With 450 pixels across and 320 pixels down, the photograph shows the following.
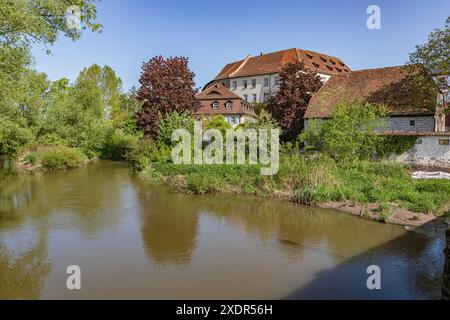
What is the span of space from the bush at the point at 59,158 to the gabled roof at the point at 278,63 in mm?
30698

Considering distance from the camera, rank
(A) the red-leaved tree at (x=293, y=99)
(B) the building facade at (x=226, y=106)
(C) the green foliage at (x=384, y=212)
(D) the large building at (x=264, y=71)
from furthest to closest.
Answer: (D) the large building at (x=264, y=71) → (B) the building facade at (x=226, y=106) → (A) the red-leaved tree at (x=293, y=99) → (C) the green foliage at (x=384, y=212)

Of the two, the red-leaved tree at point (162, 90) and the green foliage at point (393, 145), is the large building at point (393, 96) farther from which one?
the red-leaved tree at point (162, 90)

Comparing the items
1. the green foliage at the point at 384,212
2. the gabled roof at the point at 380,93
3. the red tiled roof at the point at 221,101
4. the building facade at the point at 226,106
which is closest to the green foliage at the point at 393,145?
the gabled roof at the point at 380,93

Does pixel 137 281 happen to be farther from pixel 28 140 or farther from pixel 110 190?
pixel 28 140

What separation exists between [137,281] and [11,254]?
13.9 ft

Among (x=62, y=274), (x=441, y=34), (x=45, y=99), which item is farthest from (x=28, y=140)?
(x=441, y=34)

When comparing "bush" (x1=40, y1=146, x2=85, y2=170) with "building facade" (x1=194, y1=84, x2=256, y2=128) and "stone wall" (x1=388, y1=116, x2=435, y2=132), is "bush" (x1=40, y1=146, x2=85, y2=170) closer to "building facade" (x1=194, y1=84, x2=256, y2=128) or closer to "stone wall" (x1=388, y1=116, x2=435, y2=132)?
"building facade" (x1=194, y1=84, x2=256, y2=128)

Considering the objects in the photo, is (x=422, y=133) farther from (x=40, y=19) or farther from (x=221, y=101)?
(x=221, y=101)

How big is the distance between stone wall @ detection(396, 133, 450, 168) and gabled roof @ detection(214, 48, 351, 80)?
3136 centimetres

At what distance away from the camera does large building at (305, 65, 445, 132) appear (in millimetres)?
22828

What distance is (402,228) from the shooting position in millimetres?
12516

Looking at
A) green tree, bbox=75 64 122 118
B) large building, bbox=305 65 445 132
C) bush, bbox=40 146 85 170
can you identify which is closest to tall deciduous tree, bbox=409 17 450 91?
large building, bbox=305 65 445 132

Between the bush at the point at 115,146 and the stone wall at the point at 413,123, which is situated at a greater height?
the stone wall at the point at 413,123

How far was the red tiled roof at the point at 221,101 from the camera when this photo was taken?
133 ft
